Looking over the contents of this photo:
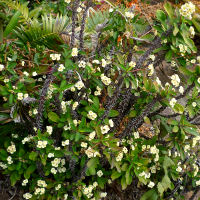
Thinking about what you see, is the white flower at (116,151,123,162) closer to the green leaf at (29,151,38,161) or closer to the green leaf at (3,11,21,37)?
the green leaf at (29,151,38,161)

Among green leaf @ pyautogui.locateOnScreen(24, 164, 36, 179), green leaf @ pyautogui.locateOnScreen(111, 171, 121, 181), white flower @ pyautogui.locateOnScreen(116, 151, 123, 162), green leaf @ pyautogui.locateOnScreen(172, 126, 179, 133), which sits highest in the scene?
green leaf @ pyautogui.locateOnScreen(172, 126, 179, 133)

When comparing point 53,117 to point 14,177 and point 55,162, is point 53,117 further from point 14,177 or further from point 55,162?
point 14,177

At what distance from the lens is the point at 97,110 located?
2.13 meters

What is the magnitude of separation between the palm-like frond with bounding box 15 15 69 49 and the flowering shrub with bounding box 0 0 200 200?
0.44ft

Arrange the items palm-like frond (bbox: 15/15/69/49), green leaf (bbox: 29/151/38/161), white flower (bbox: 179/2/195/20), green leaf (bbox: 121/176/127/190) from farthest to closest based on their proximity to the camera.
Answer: palm-like frond (bbox: 15/15/69/49), green leaf (bbox: 121/176/127/190), green leaf (bbox: 29/151/38/161), white flower (bbox: 179/2/195/20)

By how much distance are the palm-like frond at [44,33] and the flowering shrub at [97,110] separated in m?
0.13

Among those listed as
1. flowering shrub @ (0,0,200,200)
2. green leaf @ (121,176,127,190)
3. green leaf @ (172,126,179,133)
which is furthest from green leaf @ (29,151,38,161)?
green leaf @ (172,126,179,133)

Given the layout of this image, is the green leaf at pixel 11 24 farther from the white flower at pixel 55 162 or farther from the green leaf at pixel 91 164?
the green leaf at pixel 91 164

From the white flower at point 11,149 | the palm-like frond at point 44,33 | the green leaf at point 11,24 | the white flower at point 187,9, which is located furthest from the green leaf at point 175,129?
the green leaf at point 11,24

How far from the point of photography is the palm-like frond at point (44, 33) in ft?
8.97

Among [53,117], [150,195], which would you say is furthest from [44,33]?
[150,195]

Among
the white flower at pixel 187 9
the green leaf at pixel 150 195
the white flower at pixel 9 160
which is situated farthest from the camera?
the green leaf at pixel 150 195

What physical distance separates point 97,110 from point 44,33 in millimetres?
1155

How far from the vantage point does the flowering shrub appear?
1962mm
